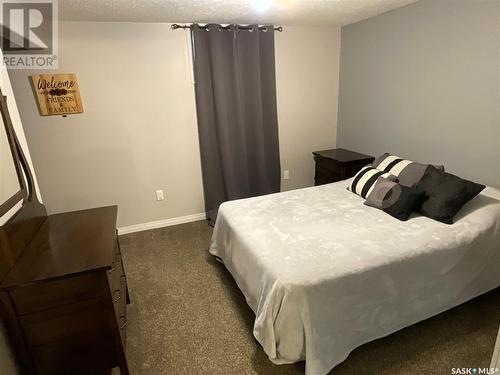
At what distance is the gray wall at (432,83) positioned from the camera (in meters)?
2.13

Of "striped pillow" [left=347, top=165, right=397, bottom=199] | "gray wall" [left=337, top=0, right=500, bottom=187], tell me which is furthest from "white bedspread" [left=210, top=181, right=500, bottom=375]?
"gray wall" [left=337, top=0, right=500, bottom=187]

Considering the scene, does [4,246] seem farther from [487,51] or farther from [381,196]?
Result: [487,51]

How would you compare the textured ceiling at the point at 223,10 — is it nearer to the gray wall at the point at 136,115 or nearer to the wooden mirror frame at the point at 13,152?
the gray wall at the point at 136,115

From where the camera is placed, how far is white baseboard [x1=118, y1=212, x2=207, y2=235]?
3.29 m

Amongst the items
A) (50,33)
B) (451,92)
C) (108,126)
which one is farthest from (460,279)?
(50,33)

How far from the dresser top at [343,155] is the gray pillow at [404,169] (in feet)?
1.83

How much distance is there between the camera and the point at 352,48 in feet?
10.9

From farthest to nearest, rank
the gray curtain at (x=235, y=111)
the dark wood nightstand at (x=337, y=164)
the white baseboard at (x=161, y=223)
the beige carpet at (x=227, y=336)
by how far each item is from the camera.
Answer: the white baseboard at (x=161, y=223), the dark wood nightstand at (x=337, y=164), the gray curtain at (x=235, y=111), the beige carpet at (x=227, y=336)

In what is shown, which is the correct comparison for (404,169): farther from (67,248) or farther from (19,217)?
(19,217)

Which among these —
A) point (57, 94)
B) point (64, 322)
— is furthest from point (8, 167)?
point (57, 94)

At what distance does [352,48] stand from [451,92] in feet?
4.42

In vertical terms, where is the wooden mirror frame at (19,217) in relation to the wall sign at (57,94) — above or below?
below

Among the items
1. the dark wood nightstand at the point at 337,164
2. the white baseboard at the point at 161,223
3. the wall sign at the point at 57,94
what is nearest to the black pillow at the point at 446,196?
the dark wood nightstand at the point at 337,164

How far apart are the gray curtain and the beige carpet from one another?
4.01 feet
